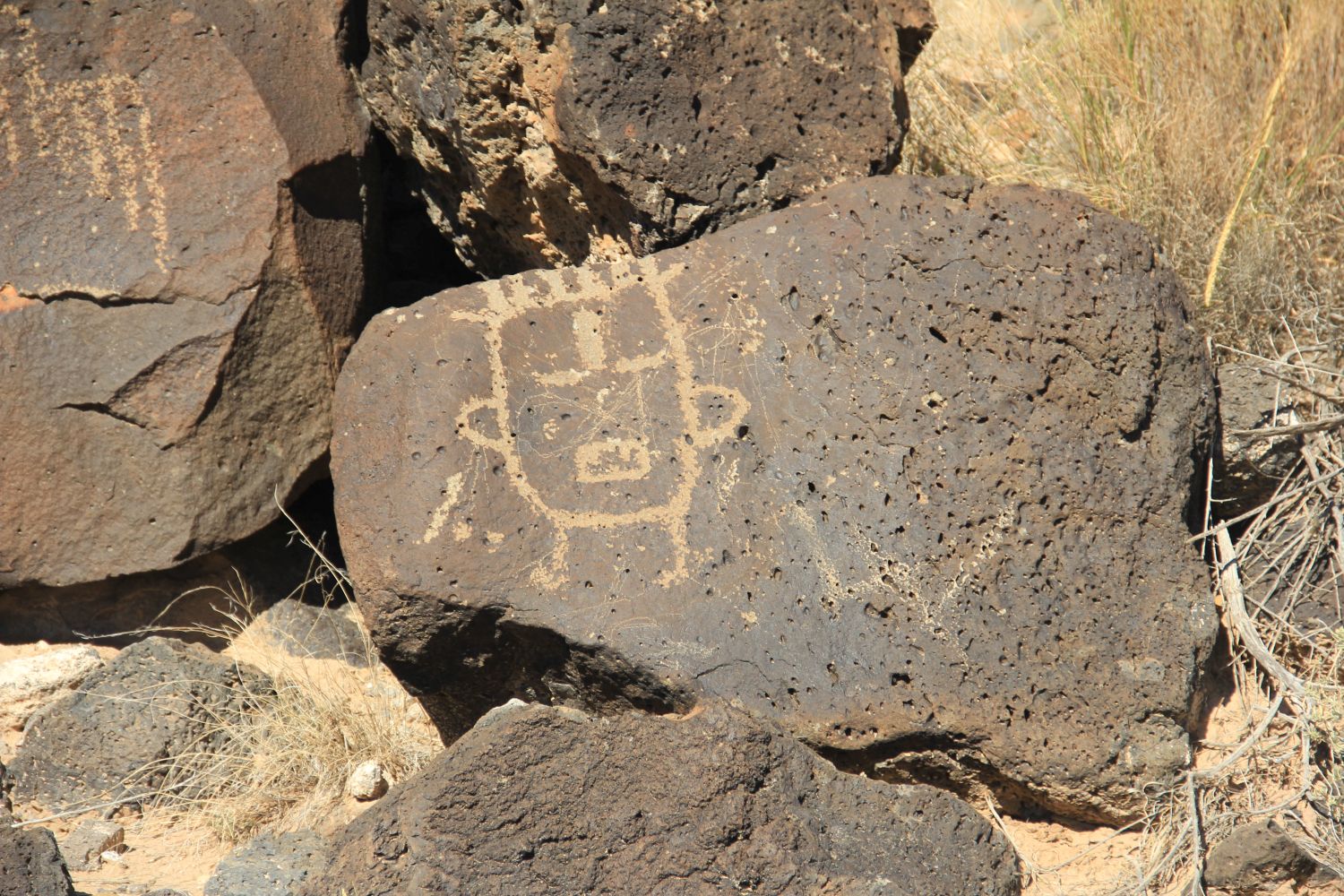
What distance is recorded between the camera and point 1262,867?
2230 mm

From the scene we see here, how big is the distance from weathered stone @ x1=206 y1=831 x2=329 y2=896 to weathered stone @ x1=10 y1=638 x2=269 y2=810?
0.36 meters

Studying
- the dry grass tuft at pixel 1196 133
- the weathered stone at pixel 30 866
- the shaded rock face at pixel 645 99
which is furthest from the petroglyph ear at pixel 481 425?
the dry grass tuft at pixel 1196 133

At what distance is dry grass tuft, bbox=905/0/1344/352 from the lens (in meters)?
3.23

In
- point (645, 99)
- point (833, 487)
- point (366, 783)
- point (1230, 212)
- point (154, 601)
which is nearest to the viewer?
point (833, 487)

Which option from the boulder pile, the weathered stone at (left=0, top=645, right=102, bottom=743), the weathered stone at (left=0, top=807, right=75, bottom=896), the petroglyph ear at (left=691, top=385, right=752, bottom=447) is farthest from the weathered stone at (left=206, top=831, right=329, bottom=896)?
the petroglyph ear at (left=691, top=385, right=752, bottom=447)

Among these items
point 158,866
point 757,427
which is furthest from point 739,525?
point 158,866

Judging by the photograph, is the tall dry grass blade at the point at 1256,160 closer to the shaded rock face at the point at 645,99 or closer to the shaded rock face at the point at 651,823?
Answer: the shaded rock face at the point at 645,99

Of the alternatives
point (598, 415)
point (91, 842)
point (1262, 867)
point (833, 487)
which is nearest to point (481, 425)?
point (598, 415)

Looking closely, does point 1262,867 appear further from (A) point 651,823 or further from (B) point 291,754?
(B) point 291,754

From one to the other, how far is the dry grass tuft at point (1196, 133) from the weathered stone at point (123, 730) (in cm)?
262

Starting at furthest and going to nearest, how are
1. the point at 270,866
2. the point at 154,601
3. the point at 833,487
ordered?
the point at 154,601 < the point at 833,487 < the point at 270,866

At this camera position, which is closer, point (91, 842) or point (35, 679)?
point (91, 842)

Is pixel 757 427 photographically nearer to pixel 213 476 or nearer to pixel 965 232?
pixel 965 232

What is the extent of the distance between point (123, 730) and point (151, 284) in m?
0.97
